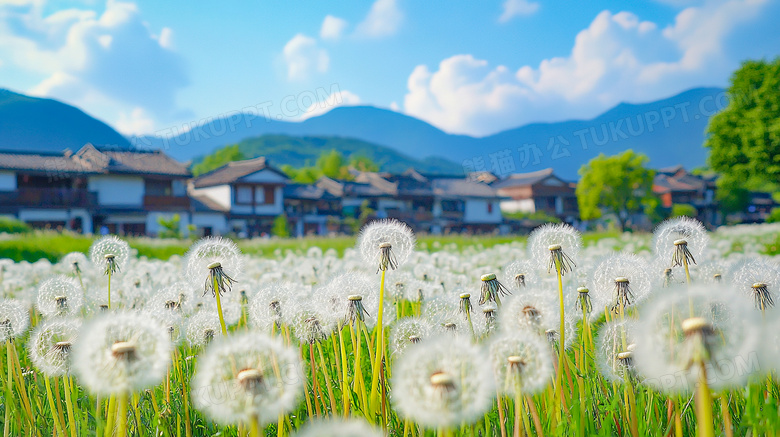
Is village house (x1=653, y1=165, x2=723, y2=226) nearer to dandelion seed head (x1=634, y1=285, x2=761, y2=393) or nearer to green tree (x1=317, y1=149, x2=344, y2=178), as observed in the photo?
green tree (x1=317, y1=149, x2=344, y2=178)

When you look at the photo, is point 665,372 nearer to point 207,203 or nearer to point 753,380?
point 753,380

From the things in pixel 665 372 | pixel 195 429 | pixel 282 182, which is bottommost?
pixel 195 429

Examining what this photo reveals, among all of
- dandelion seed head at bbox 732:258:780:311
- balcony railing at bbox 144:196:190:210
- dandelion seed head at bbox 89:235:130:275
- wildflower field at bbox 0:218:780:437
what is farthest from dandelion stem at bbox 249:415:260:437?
balcony railing at bbox 144:196:190:210

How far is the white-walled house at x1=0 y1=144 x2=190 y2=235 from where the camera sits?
111 feet

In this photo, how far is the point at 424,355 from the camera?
1.47m

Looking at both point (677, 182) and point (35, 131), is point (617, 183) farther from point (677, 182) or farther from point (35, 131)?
point (35, 131)

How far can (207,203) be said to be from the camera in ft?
148

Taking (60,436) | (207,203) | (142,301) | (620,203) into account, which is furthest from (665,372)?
(620,203)

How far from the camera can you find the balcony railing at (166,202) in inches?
1529

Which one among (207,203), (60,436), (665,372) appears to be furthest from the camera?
(207,203)

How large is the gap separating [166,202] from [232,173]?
985 centimetres

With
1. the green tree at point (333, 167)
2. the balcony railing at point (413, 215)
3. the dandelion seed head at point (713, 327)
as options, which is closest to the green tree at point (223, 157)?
the green tree at point (333, 167)

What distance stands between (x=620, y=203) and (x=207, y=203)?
43736 mm

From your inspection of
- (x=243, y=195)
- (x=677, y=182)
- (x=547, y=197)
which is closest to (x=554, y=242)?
(x=243, y=195)
